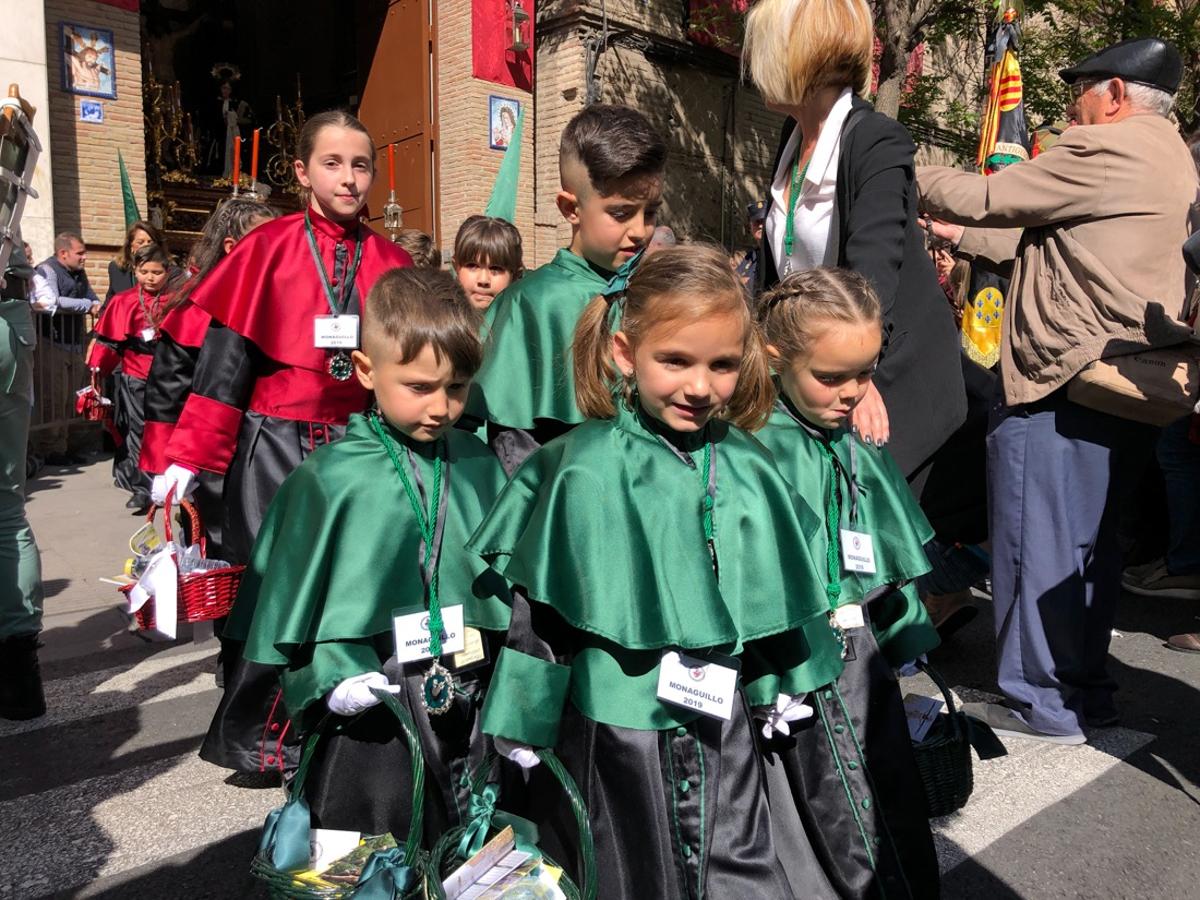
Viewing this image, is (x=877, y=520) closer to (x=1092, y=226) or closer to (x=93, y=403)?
(x=1092, y=226)

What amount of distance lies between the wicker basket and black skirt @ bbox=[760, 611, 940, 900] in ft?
0.61

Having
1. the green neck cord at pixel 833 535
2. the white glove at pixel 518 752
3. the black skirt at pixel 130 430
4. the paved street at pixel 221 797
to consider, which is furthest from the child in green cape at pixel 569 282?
the black skirt at pixel 130 430

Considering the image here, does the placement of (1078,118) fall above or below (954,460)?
above

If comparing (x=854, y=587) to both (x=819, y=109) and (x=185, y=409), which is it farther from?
(x=185, y=409)

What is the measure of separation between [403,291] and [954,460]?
9.79 feet

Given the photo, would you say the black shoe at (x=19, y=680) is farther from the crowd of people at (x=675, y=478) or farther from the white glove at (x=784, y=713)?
the white glove at (x=784, y=713)

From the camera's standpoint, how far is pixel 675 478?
2.27 m

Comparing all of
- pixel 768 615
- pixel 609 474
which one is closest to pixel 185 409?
pixel 609 474

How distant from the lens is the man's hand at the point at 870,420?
281 cm

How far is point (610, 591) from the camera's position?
2156 millimetres

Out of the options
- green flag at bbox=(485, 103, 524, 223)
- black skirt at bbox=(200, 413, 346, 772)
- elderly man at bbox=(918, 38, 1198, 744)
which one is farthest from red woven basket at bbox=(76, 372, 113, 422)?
elderly man at bbox=(918, 38, 1198, 744)

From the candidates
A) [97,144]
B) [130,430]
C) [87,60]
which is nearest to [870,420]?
[130,430]

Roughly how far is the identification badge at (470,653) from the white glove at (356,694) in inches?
7.1

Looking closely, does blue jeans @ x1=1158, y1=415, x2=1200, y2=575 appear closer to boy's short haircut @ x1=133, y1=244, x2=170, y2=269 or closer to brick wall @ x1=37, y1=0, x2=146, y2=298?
boy's short haircut @ x1=133, y1=244, x2=170, y2=269
